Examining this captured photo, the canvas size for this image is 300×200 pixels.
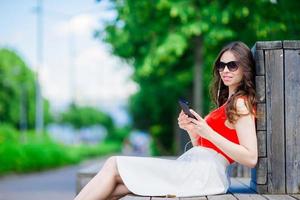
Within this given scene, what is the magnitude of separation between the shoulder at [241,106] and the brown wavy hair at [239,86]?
2cm

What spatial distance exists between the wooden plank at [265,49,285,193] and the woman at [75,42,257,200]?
14 cm

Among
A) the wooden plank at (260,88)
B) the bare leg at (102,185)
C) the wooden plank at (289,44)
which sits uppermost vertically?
the wooden plank at (289,44)

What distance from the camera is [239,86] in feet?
14.1

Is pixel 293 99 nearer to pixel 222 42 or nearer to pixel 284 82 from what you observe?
pixel 284 82

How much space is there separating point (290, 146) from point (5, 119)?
241ft

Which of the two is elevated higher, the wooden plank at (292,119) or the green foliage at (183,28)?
the green foliage at (183,28)

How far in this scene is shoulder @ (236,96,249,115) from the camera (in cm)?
400

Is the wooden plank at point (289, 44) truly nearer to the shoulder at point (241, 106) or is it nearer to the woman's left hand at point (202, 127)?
the shoulder at point (241, 106)

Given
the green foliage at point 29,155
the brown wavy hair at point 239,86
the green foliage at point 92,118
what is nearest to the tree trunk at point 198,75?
the green foliage at point 29,155

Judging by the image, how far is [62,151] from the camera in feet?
105

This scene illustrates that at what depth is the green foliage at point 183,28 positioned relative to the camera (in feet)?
38.0

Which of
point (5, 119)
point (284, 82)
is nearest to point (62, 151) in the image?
point (284, 82)

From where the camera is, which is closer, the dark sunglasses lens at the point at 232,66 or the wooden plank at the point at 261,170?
the dark sunglasses lens at the point at 232,66

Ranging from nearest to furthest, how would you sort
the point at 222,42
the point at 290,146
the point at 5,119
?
the point at 290,146 → the point at 222,42 → the point at 5,119
